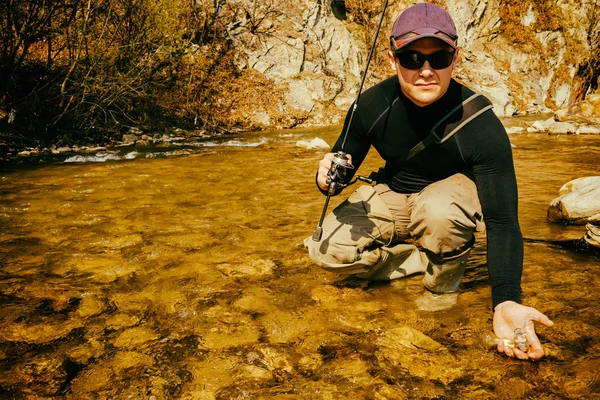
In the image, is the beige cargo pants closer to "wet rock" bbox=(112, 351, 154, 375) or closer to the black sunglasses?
the black sunglasses

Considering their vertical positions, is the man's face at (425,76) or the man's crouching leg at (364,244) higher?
the man's face at (425,76)

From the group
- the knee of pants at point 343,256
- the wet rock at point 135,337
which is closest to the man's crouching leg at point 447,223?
the knee of pants at point 343,256

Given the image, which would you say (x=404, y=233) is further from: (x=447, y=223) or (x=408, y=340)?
(x=408, y=340)

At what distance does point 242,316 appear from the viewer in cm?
260

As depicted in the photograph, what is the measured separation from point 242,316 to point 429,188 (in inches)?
62.2

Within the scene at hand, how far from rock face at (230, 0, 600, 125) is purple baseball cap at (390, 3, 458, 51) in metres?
15.3

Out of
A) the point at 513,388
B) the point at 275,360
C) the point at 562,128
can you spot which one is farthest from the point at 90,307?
the point at 562,128

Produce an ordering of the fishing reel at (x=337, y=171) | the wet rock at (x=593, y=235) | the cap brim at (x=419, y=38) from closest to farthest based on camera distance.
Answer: the cap brim at (x=419, y=38)
the fishing reel at (x=337, y=171)
the wet rock at (x=593, y=235)

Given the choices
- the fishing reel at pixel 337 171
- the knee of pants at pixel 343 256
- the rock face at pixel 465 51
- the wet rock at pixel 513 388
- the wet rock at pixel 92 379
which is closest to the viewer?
the wet rock at pixel 513 388

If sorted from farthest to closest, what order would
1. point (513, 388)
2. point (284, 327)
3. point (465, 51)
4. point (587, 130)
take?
point (465, 51) < point (587, 130) < point (284, 327) < point (513, 388)

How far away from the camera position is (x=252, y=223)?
4.50 metres

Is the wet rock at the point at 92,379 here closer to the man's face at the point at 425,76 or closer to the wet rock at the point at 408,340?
the wet rock at the point at 408,340

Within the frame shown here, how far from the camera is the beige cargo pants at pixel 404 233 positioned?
253 centimetres

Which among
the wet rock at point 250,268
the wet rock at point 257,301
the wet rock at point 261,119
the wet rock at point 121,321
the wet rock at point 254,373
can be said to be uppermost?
the wet rock at point 254,373
